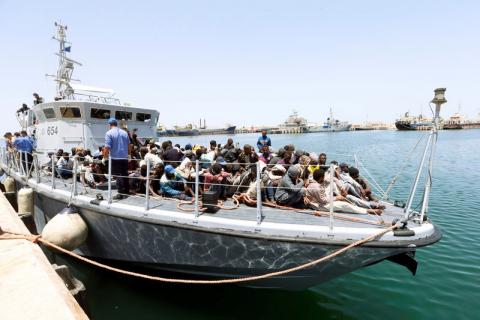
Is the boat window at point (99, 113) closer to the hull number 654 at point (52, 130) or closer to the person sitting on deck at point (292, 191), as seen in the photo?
the hull number 654 at point (52, 130)

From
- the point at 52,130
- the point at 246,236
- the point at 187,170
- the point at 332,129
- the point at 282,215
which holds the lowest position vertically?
the point at 246,236

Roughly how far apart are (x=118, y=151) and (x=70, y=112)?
5.20m

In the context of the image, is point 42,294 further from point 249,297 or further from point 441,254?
point 441,254

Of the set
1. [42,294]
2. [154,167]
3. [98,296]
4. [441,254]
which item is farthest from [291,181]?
[441,254]

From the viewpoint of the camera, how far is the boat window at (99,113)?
31.2 feet

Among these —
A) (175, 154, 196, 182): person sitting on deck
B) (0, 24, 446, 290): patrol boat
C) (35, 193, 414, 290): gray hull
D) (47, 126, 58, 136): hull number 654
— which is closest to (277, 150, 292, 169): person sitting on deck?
(0, 24, 446, 290): patrol boat

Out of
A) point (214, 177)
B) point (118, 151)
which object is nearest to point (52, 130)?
point (118, 151)

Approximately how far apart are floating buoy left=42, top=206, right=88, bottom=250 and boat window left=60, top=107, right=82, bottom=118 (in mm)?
5104

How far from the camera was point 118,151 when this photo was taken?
5.70 m

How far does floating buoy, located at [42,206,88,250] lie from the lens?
5.16 metres

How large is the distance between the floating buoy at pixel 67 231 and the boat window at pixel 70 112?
5104 millimetres

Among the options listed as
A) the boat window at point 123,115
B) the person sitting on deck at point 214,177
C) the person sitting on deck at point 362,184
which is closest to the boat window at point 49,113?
the boat window at point 123,115

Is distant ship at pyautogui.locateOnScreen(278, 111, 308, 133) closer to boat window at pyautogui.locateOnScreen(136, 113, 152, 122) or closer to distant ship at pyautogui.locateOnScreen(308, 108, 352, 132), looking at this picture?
distant ship at pyautogui.locateOnScreen(308, 108, 352, 132)

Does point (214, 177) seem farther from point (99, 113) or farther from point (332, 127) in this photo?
point (332, 127)
